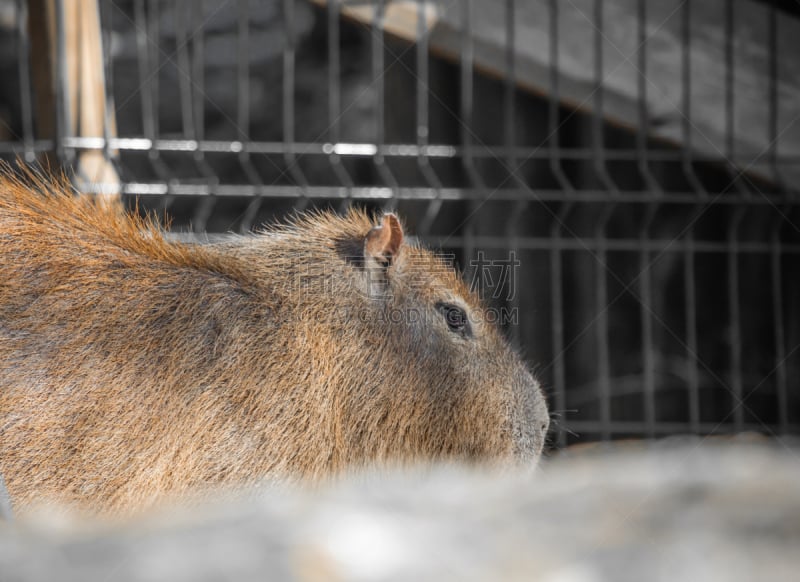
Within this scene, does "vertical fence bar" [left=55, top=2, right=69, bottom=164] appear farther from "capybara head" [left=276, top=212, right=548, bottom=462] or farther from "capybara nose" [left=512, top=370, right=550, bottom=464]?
"capybara nose" [left=512, top=370, right=550, bottom=464]

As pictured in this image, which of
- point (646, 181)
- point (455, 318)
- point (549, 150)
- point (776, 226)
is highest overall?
point (549, 150)

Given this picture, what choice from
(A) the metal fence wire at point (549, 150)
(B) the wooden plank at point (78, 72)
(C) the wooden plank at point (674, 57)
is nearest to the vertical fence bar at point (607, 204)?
(A) the metal fence wire at point (549, 150)

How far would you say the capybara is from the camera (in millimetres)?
2000

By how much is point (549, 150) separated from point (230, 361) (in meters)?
2.58

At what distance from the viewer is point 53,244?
2234mm

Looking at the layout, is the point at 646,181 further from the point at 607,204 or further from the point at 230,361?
the point at 230,361

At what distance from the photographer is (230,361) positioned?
7.25ft

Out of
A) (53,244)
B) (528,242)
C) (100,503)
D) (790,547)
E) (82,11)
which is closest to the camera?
(790,547)

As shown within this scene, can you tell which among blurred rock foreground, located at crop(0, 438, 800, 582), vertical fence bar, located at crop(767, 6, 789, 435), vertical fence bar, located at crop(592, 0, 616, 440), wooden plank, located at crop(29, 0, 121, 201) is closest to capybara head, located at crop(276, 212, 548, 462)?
blurred rock foreground, located at crop(0, 438, 800, 582)

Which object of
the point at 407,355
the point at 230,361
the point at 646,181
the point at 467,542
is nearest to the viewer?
the point at 467,542

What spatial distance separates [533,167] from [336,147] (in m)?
1.65

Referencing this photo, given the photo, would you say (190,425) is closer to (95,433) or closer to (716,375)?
(95,433)

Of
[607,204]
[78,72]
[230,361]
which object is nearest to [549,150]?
[607,204]

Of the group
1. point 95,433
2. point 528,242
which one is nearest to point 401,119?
point 528,242
